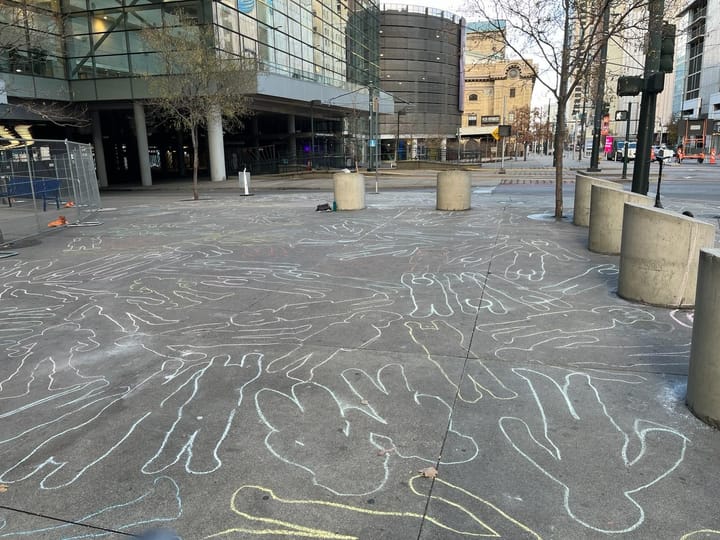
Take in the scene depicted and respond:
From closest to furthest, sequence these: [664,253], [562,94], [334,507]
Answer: [334,507] → [664,253] → [562,94]

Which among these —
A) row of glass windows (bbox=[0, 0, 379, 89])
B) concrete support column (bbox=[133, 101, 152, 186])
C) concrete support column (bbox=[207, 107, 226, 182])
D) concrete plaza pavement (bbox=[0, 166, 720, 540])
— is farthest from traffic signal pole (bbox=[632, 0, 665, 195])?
concrete support column (bbox=[133, 101, 152, 186])

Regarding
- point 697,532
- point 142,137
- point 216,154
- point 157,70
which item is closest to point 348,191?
point 697,532

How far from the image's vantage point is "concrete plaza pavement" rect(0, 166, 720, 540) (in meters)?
2.76

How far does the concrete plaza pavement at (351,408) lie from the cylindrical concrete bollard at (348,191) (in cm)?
785

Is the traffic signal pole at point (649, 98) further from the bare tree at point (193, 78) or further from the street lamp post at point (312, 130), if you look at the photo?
the street lamp post at point (312, 130)

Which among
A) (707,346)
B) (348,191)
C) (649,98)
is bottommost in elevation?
(707,346)

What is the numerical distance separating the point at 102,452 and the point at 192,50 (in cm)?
2039

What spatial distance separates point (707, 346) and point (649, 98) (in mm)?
9082

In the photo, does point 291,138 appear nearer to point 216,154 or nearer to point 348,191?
point 216,154

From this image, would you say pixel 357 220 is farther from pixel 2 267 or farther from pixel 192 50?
pixel 192 50

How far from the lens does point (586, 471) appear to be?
3.05 metres

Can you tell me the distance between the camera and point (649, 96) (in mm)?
10820

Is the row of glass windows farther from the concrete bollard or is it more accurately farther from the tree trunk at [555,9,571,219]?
the concrete bollard

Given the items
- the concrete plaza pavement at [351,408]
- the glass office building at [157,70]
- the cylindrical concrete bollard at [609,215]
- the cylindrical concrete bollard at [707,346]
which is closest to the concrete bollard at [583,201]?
the cylindrical concrete bollard at [609,215]
